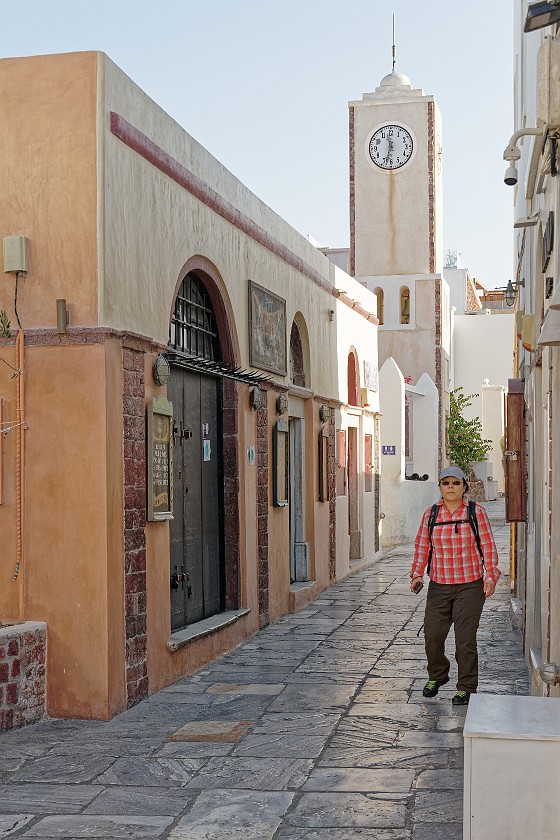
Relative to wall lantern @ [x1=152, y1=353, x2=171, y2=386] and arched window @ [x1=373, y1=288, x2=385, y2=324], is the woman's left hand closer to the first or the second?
wall lantern @ [x1=152, y1=353, x2=171, y2=386]

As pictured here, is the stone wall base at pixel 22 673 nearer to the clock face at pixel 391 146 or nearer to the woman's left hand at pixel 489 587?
the woman's left hand at pixel 489 587

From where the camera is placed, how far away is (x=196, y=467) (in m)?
9.95

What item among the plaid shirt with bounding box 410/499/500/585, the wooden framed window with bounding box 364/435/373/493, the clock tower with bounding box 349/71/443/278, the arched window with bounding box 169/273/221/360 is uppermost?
the clock tower with bounding box 349/71/443/278

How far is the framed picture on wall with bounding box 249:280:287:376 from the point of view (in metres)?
11.2

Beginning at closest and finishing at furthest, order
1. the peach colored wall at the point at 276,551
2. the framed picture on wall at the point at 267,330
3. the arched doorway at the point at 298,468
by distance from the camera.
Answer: the framed picture on wall at the point at 267,330 → the peach colored wall at the point at 276,551 → the arched doorway at the point at 298,468

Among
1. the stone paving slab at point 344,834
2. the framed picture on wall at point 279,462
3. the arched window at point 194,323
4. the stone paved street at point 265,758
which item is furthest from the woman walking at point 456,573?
the framed picture on wall at point 279,462

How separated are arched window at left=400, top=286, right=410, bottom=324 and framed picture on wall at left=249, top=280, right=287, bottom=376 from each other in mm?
16046

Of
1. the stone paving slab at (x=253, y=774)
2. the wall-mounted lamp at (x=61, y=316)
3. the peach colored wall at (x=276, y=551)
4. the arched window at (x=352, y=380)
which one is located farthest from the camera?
the arched window at (x=352, y=380)

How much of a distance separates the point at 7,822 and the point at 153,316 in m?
4.00

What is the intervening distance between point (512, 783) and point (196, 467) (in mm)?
6059

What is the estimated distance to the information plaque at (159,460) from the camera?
8.19 meters

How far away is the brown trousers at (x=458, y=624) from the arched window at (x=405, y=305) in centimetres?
2068

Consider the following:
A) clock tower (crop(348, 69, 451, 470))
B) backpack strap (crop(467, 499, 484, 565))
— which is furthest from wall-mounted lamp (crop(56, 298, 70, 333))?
clock tower (crop(348, 69, 451, 470))

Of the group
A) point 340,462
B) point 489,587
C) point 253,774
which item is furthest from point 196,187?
point 340,462
